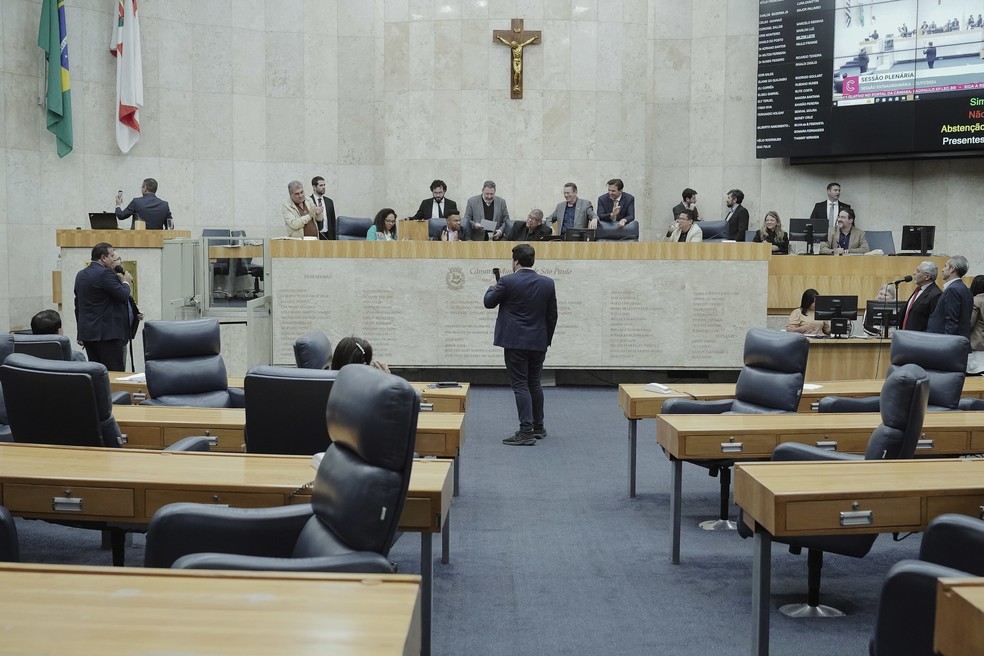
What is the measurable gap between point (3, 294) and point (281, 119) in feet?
16.0

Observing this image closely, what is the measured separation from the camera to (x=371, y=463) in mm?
2973

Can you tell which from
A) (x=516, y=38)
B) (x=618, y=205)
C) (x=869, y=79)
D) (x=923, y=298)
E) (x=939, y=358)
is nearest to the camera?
(x=939, y=358)

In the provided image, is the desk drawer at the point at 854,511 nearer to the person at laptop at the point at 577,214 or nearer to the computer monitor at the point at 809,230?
the computer monitor at the point at 809,230

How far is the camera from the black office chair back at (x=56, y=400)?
4.46m

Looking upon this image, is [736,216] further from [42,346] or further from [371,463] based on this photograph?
[371,463]

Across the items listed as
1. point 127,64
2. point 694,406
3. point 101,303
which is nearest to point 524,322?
point 694,406

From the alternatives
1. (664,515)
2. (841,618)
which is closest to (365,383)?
(841,618)

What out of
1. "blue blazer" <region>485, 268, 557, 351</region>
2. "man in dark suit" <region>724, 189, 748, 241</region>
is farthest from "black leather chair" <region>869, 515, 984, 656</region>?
"man in dark suit" <region>724, 189, 748, 241</region>

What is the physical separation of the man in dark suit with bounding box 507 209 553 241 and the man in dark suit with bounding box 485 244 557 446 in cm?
268

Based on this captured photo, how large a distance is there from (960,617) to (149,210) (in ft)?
39.6

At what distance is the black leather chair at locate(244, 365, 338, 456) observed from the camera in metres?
4.34

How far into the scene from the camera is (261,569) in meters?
2.85

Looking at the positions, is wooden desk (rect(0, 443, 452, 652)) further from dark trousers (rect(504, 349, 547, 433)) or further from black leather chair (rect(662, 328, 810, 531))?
dark trousers (rect(504, 349, 547, 433))

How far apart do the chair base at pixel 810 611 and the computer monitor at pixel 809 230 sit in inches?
318
